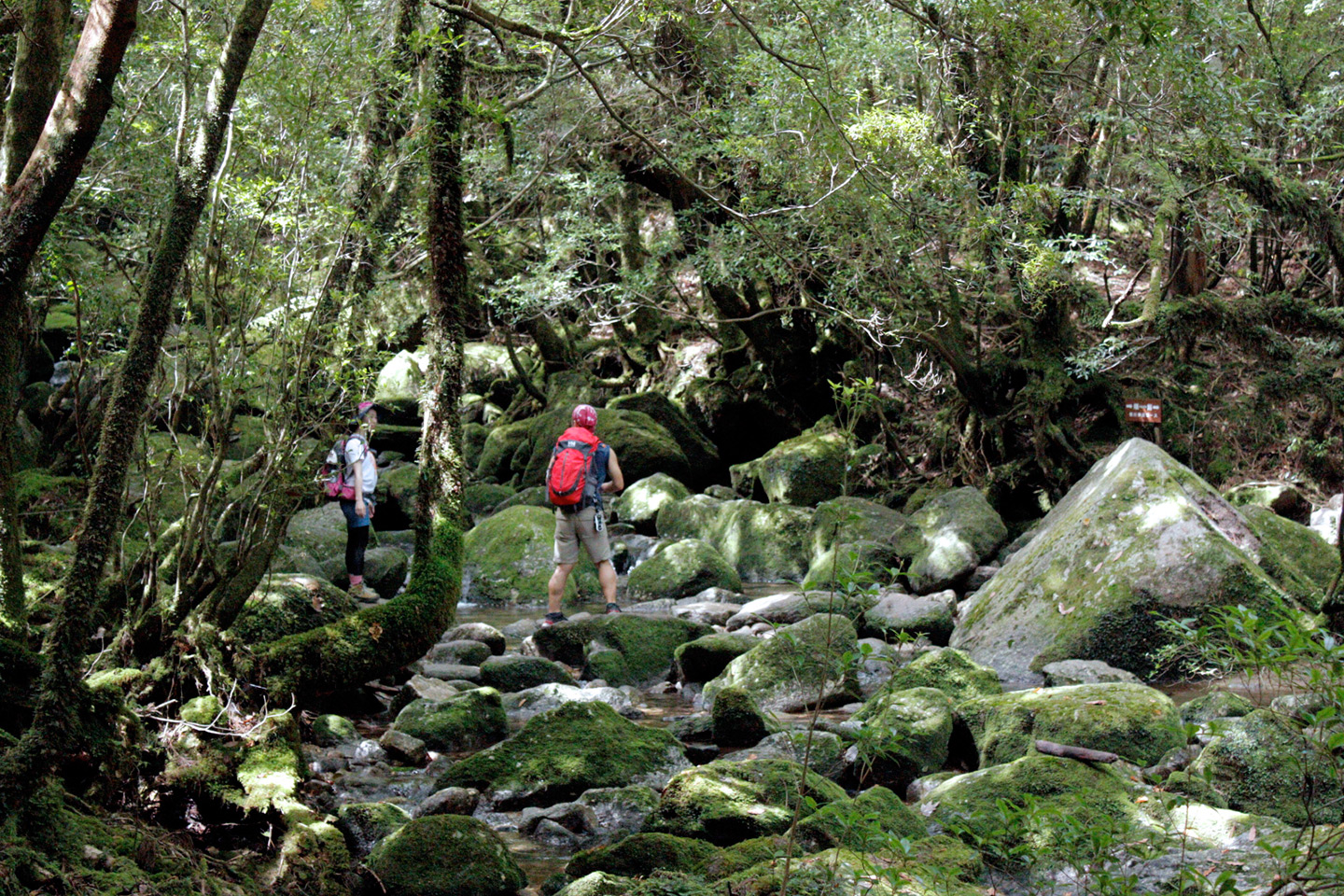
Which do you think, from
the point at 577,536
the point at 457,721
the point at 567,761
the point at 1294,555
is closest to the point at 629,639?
the point at 577,536

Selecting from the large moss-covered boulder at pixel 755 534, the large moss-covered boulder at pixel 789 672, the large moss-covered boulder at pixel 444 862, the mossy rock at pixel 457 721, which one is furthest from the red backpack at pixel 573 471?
the large moss-covered boulder at pixel 444 862

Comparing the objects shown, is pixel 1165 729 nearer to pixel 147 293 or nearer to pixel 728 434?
pixel 147 293

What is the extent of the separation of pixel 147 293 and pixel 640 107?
10139 millimetres

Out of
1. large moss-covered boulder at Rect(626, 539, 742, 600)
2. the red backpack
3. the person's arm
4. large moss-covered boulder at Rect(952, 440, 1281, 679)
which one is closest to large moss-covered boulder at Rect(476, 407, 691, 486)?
large moss-covered boulder at Rect(626, 539, 742, 600)

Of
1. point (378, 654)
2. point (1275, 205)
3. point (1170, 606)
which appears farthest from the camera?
point (1275, 205)

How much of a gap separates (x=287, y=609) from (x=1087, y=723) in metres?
4.31

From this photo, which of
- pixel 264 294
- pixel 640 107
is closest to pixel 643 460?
pixel 640 107

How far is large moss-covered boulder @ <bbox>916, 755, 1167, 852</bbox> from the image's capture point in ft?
13.0

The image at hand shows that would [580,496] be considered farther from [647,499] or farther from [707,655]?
[647,499]

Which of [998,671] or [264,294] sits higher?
[264,294]

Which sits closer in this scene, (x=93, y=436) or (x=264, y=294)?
(x=264, y=294)

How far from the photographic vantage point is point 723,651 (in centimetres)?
759

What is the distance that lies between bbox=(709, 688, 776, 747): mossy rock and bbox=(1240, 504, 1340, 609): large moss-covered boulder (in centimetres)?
412

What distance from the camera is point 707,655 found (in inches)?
298
